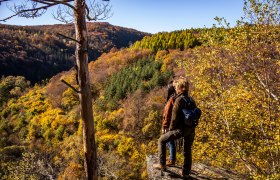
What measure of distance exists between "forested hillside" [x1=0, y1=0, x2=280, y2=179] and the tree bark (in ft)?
7.92

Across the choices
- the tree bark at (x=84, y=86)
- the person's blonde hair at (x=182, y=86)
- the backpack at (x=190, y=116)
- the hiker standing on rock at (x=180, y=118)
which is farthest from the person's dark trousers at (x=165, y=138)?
the tree bark at (x=84, y=86)

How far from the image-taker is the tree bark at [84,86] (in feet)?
20.3

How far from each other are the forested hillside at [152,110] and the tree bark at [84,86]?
2.41 metres

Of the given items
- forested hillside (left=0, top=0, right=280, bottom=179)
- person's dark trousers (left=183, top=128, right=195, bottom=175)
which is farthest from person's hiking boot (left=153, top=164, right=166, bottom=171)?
forested hillside (left=0, top=0, right=280, bottom=179)

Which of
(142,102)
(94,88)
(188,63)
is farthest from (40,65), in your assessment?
(188,63)

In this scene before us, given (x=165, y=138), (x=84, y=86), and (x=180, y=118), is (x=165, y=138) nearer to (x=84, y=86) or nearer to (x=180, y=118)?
(x=180, y=118)

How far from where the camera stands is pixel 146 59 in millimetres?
84188

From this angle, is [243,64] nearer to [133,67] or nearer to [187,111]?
[187,111]

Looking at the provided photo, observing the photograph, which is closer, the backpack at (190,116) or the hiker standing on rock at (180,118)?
the backpack at (190,116)

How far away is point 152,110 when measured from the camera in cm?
4631

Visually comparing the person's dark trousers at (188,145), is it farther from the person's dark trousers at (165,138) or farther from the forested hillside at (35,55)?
the forested hillside at (35,55)

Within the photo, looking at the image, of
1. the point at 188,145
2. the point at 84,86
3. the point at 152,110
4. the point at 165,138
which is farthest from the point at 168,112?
the point at 152,110

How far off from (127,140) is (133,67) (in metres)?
37.6

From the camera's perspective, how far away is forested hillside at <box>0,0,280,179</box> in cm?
931
